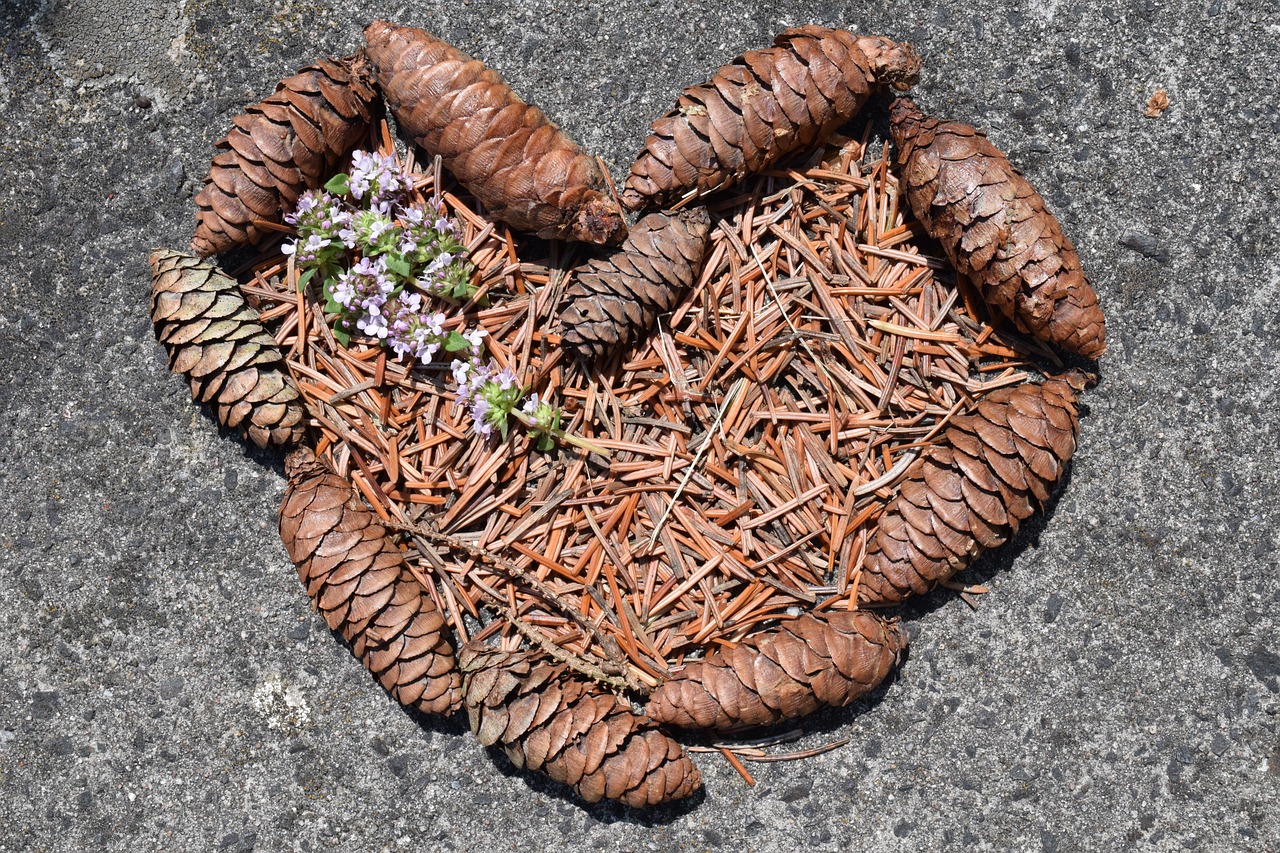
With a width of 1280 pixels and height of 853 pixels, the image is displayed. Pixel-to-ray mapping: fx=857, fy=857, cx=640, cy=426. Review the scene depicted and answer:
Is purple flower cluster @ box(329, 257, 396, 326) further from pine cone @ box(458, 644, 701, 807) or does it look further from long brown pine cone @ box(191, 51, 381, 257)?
pine cone @ box(458, 644, 701, 807)

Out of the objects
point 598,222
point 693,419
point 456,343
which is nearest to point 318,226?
point 456,343

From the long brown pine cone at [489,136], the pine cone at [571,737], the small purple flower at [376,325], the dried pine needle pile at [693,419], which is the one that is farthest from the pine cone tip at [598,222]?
the pine cone at [571,737]

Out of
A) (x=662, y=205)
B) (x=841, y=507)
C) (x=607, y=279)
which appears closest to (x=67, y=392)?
(x=607, y=279)

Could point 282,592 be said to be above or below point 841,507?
below

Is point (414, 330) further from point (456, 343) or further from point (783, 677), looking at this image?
point (783, 677)

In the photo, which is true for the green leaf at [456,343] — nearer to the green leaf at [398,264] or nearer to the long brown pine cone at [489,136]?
the green leaf at [398,264]

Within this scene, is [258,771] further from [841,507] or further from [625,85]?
[625,85]
